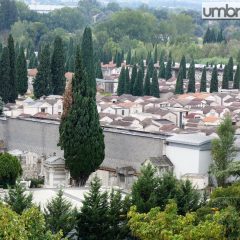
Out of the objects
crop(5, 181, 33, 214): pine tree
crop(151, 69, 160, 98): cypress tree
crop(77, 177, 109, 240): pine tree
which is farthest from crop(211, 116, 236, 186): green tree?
crop(151, 69, 160, 98): cypress tree

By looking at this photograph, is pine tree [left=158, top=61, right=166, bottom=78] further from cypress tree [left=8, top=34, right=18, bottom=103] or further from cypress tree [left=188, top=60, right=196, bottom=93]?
cypress tree [left=8, top=34, right=18, bottom=103]

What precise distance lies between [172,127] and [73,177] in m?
10.7

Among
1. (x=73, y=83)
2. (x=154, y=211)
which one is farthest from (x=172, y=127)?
(x=154, y=211)

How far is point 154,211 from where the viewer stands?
1742cm

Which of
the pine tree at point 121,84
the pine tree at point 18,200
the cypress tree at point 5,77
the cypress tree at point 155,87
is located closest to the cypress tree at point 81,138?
the pine tree at point 18,200

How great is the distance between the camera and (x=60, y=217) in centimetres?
1798

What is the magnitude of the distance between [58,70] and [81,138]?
74.7 ft

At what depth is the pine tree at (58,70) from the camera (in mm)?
49219

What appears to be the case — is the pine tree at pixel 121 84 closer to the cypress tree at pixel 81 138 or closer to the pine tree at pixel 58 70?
the pine tree at pixel 58 70

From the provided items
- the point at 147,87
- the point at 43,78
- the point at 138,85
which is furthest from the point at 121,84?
the point at 43,78

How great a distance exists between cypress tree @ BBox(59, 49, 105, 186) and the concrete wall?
1.81m

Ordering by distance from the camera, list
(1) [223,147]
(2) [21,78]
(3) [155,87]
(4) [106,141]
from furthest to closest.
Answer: (3) [155,87] < (2) [21,78] < (4) [106,141] < (1) [223,147]

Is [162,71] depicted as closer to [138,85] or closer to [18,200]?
[138,85]

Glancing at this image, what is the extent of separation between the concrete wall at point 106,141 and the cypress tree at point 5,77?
386 inches
